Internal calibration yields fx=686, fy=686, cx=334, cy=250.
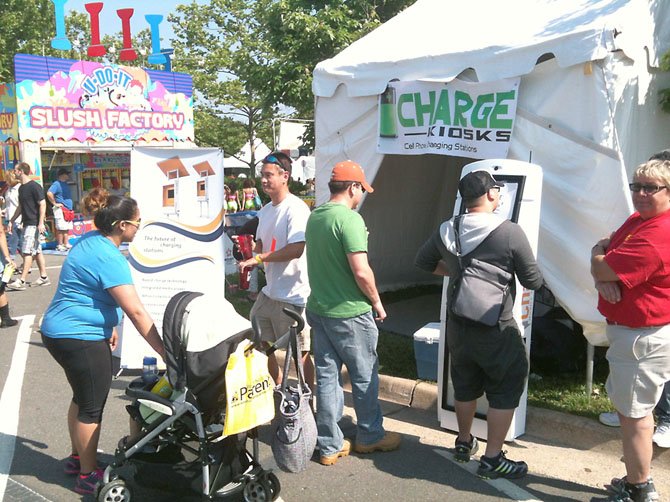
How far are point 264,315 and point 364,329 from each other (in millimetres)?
975

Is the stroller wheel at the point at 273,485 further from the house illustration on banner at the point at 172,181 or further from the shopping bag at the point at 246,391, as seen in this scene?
the house illustration on banner at the point at 172,181

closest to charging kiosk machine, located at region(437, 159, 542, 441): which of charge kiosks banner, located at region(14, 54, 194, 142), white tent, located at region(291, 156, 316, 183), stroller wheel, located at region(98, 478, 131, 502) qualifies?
stroller wheel, located at region(98, 478, 131, 502)

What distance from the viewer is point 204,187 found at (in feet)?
20.6

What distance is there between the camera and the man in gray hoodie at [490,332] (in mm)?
3852

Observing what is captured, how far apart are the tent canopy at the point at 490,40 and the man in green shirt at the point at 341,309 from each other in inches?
71.0

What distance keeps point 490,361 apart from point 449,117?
253 cm

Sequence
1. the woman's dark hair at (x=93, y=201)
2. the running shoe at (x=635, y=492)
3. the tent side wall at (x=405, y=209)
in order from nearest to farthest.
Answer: the running shoe at (x=635, y=492) < the woman's dark hair at (x=93, y=201) < the tent side wall at (x=405, y=209)

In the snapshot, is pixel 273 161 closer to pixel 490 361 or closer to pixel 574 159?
pixel 490 361

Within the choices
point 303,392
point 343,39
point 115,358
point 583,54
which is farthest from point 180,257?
point 343,39

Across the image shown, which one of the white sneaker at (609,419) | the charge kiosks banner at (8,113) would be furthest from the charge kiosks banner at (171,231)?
the charge kiosks banner at (8,113)

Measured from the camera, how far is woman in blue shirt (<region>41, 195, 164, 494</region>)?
3.77 meters

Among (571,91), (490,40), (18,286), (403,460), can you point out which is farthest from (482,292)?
(18,286)

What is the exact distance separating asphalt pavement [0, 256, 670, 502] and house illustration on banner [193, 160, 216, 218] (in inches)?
70.9

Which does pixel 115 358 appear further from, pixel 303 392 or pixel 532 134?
pixel 532 134
